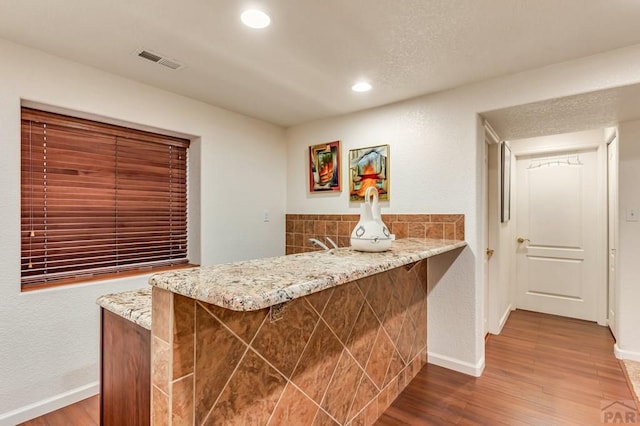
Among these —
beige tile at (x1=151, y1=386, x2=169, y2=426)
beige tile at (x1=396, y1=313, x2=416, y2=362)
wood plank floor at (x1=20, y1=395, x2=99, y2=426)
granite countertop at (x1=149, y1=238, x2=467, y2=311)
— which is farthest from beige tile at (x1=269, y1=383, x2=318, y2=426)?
wood plank floor at (x1=20, y1=395, x2=99, y2=426)

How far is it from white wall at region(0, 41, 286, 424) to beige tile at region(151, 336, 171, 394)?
1.59 meters

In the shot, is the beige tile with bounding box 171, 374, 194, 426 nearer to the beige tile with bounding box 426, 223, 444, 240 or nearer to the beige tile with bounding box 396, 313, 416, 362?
the beige tile with bounding box 396, 313, 416, 362

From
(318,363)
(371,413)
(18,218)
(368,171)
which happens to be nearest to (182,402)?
(318,363)

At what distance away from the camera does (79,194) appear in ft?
7.25

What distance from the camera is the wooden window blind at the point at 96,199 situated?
204cm

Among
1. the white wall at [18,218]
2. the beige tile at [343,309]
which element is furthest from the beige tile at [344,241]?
the beige tile at [343,309]

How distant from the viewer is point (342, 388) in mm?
1650

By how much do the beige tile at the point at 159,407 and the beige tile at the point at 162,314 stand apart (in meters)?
0.17

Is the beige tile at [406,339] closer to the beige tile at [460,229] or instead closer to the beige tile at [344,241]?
the beige tile at [460,229]

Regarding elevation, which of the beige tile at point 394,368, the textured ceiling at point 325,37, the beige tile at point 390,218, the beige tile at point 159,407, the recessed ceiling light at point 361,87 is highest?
the textured ceiling at point 325,37

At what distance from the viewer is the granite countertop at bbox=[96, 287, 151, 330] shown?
105cm

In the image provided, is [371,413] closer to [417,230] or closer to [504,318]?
[417,230]

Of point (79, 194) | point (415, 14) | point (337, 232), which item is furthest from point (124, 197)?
point (415, 14)

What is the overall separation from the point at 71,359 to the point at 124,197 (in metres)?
1.14
